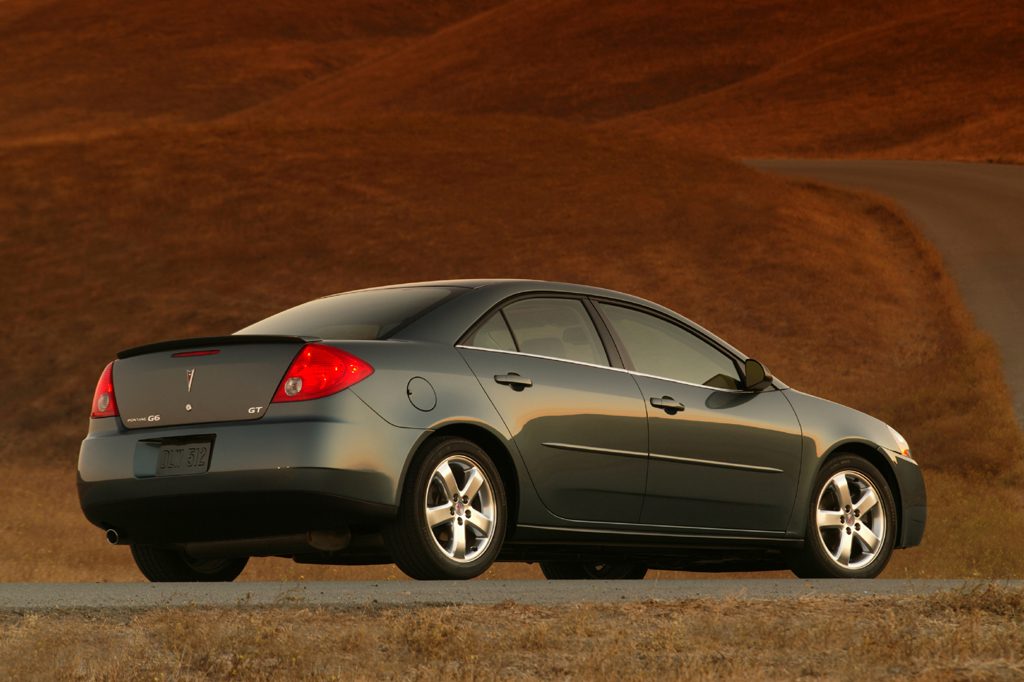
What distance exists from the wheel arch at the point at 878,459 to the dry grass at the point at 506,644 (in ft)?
10.5

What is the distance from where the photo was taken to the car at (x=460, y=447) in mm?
7410

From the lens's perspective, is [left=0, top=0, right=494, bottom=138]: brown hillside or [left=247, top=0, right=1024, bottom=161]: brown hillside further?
[left=0, top=0, right=494, bottom=138]: brown hillside

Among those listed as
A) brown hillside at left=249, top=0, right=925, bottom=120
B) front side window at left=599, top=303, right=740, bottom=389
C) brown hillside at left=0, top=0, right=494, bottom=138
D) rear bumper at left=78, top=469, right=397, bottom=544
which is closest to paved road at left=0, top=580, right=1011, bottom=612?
rear bumper at left=78, top=469, right=397, bottom=544

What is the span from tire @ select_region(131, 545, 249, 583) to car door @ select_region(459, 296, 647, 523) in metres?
1.72

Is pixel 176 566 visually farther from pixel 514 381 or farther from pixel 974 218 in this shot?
pixel 974 218

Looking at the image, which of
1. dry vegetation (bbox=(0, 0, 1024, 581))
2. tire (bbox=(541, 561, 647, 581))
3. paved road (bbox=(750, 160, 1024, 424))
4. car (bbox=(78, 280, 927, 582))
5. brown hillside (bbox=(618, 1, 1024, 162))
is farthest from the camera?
brown hillside (bbox=(618, 1, 1024, 162))

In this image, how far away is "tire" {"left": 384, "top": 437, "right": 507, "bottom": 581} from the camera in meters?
7.51

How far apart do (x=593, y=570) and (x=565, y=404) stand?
2.38 meters

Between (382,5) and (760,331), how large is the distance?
8689 cm

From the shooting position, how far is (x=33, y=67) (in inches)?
3765

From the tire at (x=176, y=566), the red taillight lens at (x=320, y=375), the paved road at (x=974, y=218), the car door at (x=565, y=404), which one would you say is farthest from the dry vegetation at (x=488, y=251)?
the red taillight lens at (x=320, y=375)

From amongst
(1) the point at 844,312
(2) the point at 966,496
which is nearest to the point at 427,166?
(1) the point at 844,312

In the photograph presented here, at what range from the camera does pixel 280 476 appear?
24.0 feet

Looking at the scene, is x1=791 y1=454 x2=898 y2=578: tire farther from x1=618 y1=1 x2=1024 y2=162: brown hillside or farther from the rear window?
x1=618 y1=1 x2=1024 y2=162: brown hillside
